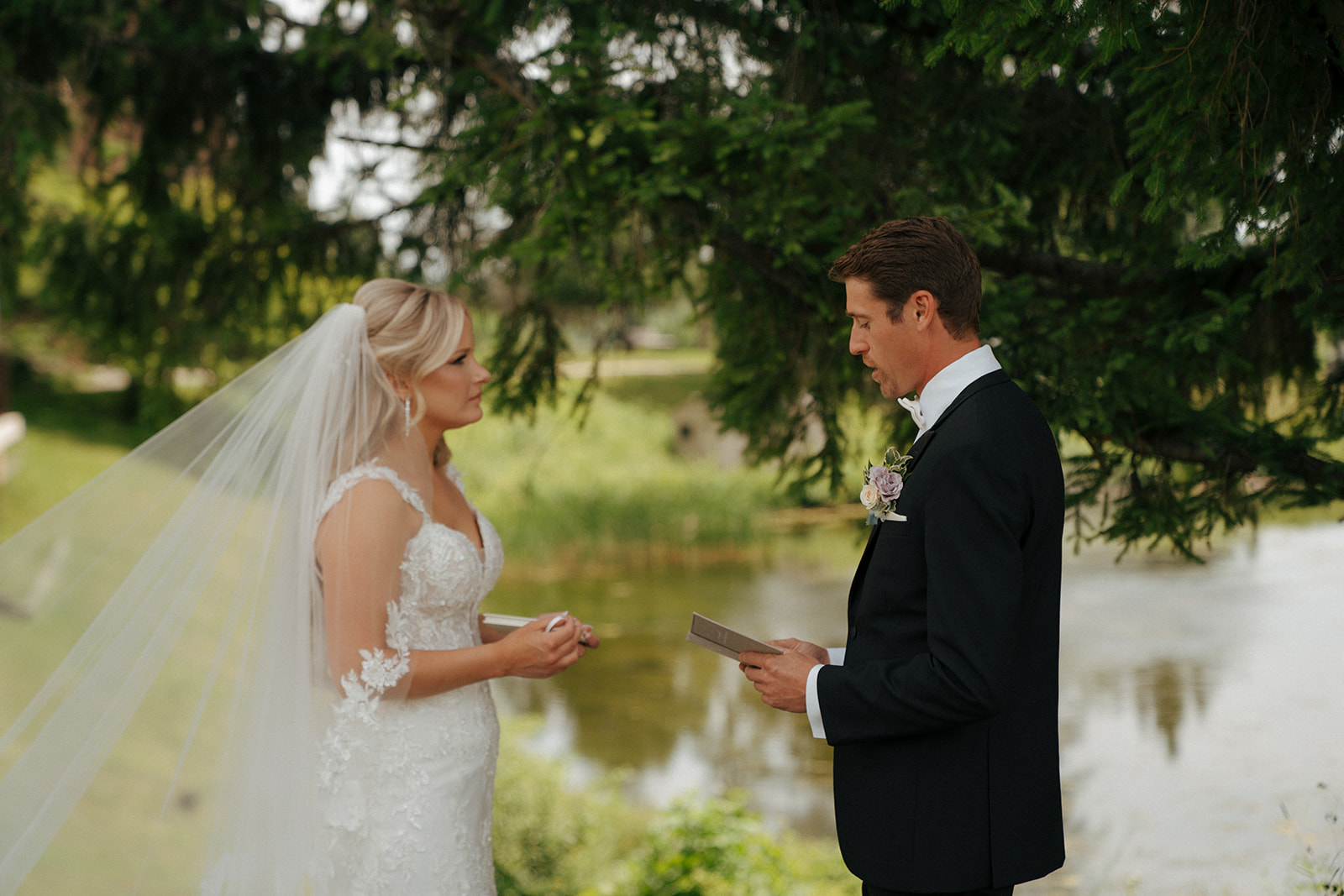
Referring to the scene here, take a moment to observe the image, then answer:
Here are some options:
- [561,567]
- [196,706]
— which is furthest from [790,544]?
[196,706]

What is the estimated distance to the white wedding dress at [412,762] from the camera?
2561 mm

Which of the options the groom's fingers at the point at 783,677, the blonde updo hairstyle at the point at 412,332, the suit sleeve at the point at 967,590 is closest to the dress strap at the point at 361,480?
the blonde updo hairstyle at the point at 412,332

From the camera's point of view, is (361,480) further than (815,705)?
Yes

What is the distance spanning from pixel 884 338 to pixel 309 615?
1.61 meters

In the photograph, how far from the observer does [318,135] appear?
5.52 metres

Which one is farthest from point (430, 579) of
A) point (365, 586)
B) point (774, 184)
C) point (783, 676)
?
point (774, 184)

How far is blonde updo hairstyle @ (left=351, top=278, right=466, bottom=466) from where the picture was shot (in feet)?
9.03

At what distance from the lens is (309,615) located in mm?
2609

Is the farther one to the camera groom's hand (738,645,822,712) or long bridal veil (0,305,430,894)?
long bridal veil (0,305,430,894)

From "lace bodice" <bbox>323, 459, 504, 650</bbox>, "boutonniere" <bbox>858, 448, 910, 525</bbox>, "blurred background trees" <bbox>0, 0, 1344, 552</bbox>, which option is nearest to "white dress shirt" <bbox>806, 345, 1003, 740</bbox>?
"boutonniere" <bbox>858, 448, 910, 525</bbox>

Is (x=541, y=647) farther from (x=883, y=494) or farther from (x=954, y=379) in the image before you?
(x=954, y=379)

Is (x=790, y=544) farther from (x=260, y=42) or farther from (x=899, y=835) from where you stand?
(x=899, y=835)

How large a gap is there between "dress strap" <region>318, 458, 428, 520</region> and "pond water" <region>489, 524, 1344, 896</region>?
3.13 m

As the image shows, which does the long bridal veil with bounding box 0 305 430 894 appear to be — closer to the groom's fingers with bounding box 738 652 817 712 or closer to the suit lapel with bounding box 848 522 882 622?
the groom's fingers with bounding box 738 652 817 712
